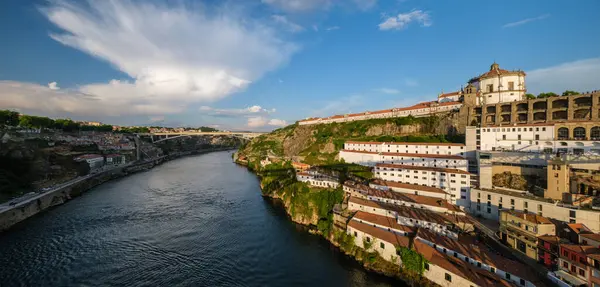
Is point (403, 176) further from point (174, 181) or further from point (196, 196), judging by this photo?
point (174, 181)

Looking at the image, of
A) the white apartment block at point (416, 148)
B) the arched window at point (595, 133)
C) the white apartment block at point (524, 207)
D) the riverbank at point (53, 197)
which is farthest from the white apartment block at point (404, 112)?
the riverbank at point (53, 197)

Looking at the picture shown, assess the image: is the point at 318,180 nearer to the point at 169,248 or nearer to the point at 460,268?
the point at 169,248

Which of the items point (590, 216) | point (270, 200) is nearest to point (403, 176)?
point (590, 216)

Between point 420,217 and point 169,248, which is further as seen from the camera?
point 169,248

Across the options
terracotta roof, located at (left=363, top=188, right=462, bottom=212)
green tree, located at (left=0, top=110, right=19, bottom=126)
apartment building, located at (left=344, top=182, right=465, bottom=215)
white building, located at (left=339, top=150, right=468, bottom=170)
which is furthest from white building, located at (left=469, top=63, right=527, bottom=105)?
green tree, located at (left=0, top=110, right=19, bottom=126)

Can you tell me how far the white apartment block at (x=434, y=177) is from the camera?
1707 cm

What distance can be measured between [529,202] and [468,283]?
6.92 meters

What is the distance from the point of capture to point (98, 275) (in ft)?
40.2

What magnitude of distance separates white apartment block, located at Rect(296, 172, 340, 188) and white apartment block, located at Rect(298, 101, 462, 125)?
55.6 feet

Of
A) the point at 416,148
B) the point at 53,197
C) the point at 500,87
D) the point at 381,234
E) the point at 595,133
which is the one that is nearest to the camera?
the point at 381,234

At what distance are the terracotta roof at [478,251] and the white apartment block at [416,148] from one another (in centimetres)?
967

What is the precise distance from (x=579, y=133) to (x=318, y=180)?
1916 centimetres

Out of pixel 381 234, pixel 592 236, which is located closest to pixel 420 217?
pixel 381 234

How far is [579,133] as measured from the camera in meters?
17.2
